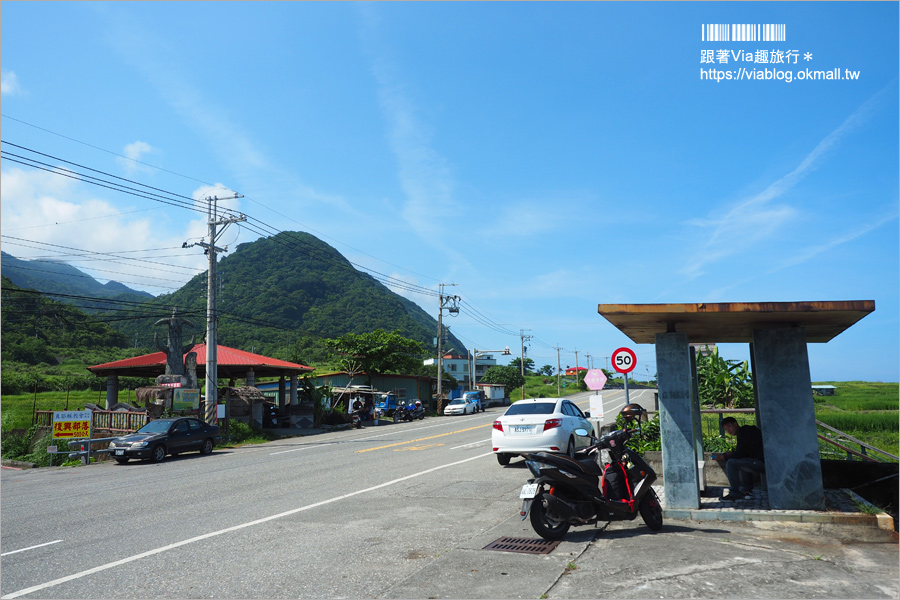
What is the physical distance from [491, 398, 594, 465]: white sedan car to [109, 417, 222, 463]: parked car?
12.2 m

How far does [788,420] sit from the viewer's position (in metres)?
8.70

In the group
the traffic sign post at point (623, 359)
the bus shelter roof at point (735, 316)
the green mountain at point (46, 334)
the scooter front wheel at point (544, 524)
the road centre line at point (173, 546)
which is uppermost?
the green mountain at point (46, 334)

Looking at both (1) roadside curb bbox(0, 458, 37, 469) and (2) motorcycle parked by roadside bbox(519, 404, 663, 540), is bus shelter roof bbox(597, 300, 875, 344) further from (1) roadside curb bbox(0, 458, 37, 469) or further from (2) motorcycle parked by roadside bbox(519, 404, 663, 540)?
(1) roadside curb bbox(0, 458, 37, 469)

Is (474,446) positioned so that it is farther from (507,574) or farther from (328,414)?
(328,414)

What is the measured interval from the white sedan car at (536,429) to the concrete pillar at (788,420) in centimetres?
544

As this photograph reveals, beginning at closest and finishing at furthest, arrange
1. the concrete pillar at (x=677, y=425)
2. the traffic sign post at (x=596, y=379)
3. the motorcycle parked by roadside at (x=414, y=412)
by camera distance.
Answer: the concrete pillar at (x=677, y=425) → the traffic sign post at (x=596, y=379) → the motorcycle parked by roadside at (x=414, y=412)

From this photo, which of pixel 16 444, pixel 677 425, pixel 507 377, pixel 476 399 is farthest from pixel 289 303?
pixel 677 425

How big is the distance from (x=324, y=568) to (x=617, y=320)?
4.98m

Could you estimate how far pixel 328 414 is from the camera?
3853 cm

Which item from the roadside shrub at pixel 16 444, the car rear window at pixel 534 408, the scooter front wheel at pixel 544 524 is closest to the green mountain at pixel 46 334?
the roadside shrub at pixel 16 444

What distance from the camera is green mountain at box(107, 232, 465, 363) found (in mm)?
79375

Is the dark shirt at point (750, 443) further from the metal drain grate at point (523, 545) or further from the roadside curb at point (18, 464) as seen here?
the roadside curb at point (18, 464)

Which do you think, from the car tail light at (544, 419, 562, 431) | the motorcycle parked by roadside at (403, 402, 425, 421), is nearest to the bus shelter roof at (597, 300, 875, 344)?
the car tail light at (544, 419, 562, 431)

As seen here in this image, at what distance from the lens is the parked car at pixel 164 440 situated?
65.1 ft
